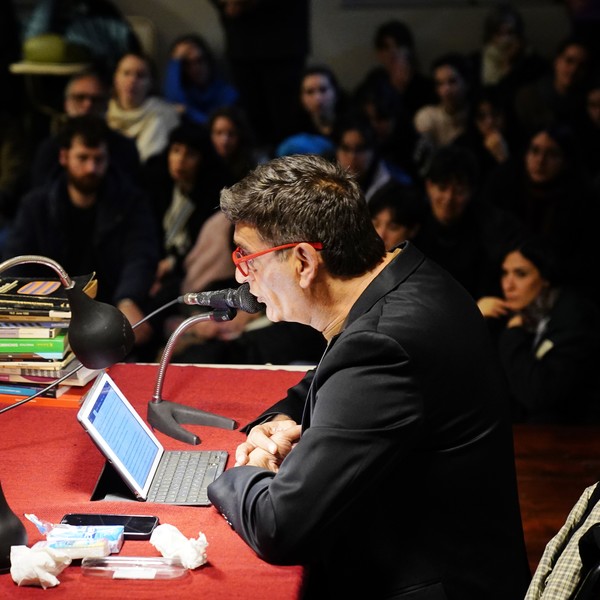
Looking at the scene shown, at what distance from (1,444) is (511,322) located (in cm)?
185

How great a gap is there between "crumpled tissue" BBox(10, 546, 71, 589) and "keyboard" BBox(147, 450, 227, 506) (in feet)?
1.01

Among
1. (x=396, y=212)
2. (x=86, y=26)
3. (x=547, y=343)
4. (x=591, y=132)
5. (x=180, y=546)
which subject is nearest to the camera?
(x=180, y=546)

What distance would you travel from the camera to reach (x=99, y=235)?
13.0ft

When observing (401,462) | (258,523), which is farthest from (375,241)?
(258,523)

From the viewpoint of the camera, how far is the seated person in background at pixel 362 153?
4.45 meters

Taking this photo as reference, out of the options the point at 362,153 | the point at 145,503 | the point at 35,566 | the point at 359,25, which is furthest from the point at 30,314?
the point at 359,25

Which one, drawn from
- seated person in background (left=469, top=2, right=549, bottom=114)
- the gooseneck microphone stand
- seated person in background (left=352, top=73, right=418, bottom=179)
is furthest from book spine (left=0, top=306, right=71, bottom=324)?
seated person in background (left=469, top=2, right=549, bottom=114)

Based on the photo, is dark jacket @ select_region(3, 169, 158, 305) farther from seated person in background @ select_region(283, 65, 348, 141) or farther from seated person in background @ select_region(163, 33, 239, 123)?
seated person in background @ select_region(163, 33, 239, 123)

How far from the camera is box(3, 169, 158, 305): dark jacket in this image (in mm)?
3965

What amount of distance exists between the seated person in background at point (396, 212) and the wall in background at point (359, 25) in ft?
7.45

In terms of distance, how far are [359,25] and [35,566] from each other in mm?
4888

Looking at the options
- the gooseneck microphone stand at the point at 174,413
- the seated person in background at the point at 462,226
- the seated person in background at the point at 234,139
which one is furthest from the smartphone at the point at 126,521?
the seated person in background at the point at 234,139

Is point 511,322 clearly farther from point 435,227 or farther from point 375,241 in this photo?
point 375,241

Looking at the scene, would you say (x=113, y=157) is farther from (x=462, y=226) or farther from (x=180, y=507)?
(x=180, y=507)
